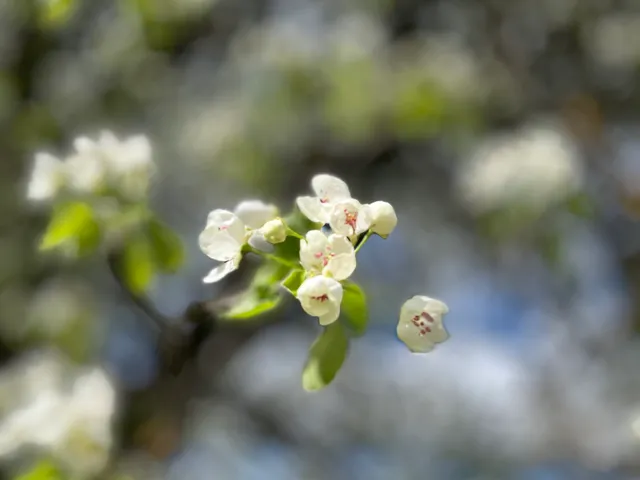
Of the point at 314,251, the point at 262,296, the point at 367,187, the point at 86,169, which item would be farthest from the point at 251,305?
the point at 367,187

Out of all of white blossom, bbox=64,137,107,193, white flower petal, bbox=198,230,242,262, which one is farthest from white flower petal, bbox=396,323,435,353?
white blossom, bbox=64,137,107,193

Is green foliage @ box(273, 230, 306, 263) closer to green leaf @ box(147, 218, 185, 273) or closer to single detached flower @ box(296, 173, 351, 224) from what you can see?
single detached flower @ box(296, 173, 351, 224)

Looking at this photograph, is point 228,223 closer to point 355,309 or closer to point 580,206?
point 355,309

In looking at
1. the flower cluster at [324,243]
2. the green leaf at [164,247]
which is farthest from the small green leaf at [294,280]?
the green leaf at [164,247]

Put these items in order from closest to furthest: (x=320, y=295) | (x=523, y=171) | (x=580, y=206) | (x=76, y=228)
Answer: (x=320, y=295)
(x=76, y=228)
(x=580, y=206)
(x=523, y=171)

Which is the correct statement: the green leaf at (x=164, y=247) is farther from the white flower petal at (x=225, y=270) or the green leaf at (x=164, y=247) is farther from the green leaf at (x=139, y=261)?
the white flower petal at (x=225, y=270)

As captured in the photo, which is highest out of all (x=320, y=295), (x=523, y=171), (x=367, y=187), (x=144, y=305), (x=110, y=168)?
(x=320, y=295)
